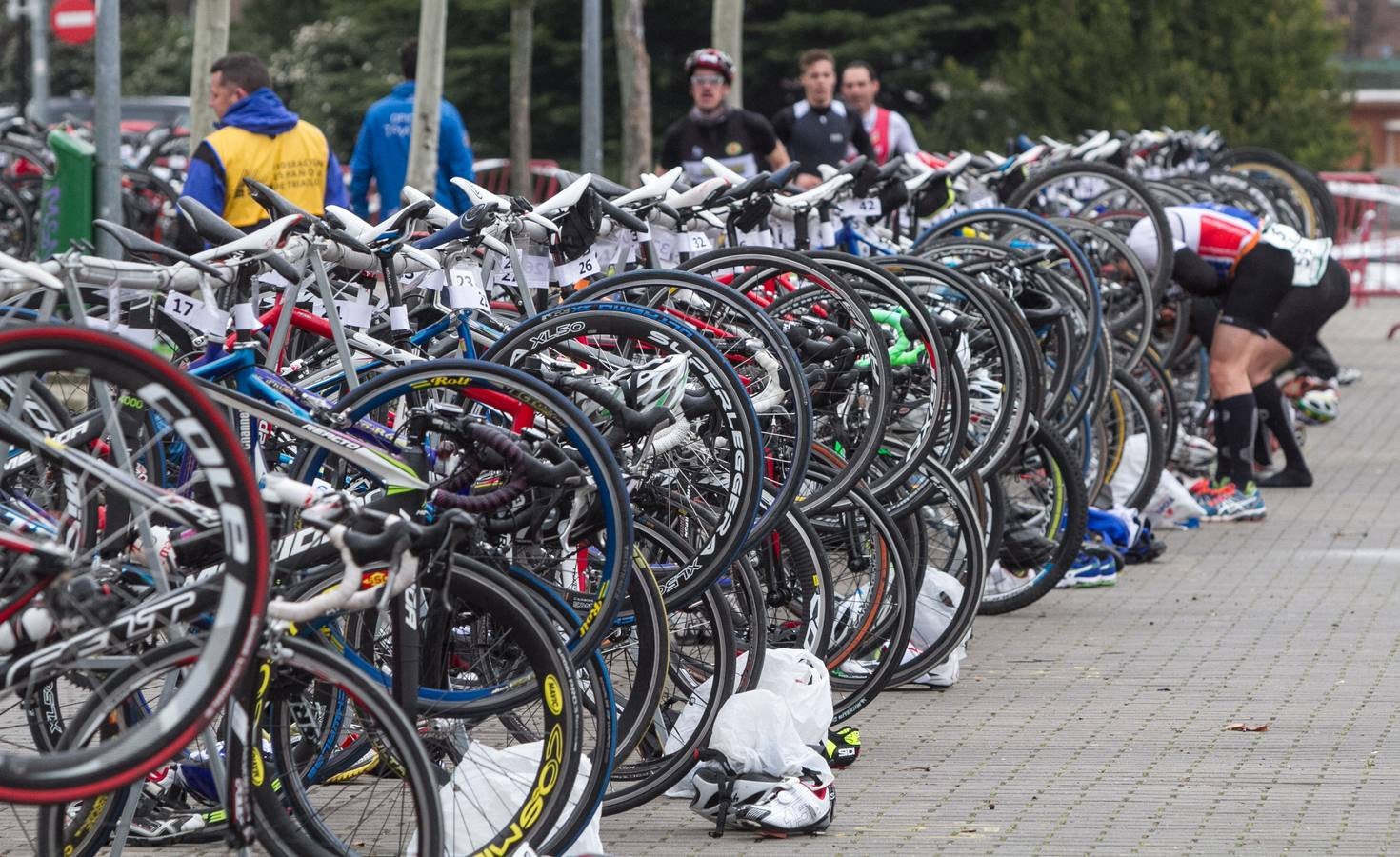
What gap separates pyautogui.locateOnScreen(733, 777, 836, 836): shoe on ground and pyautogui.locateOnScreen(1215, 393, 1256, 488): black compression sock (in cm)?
576

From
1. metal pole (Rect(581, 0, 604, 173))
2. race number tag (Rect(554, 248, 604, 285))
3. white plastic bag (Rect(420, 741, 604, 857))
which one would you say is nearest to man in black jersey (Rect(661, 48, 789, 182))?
metal pole (Rect(581, 0, 604, 173))

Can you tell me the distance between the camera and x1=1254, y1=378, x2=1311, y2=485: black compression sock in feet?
36.1

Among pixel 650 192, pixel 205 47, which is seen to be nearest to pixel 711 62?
pixel 205 47

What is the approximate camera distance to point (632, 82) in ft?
62.7

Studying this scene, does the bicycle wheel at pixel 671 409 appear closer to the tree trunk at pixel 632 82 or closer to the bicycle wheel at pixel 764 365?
the bicycle wheel at pixel 764 365

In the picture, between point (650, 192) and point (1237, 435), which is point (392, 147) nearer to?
point (1237, 435)

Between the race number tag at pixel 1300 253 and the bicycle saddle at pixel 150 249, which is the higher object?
Answer: the bicycle saddle at pixel 150 249

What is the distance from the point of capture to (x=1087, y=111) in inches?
1020

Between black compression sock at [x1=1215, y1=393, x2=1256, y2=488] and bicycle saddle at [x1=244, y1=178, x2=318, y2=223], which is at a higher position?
bicycle saddle at [x1=244, y1=178, x2=318, y2=223]

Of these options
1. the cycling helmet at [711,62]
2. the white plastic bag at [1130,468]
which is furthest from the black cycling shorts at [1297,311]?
the cycling helmet at [711,62]

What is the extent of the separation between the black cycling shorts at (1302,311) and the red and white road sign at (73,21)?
58.3 ft

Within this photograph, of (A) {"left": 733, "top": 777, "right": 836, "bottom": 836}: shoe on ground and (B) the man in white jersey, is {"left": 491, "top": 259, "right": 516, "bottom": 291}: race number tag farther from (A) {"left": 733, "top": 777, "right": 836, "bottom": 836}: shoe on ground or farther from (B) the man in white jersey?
(B) the man in white jersey

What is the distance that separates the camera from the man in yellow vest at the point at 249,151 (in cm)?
917

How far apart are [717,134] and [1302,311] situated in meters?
3.43
